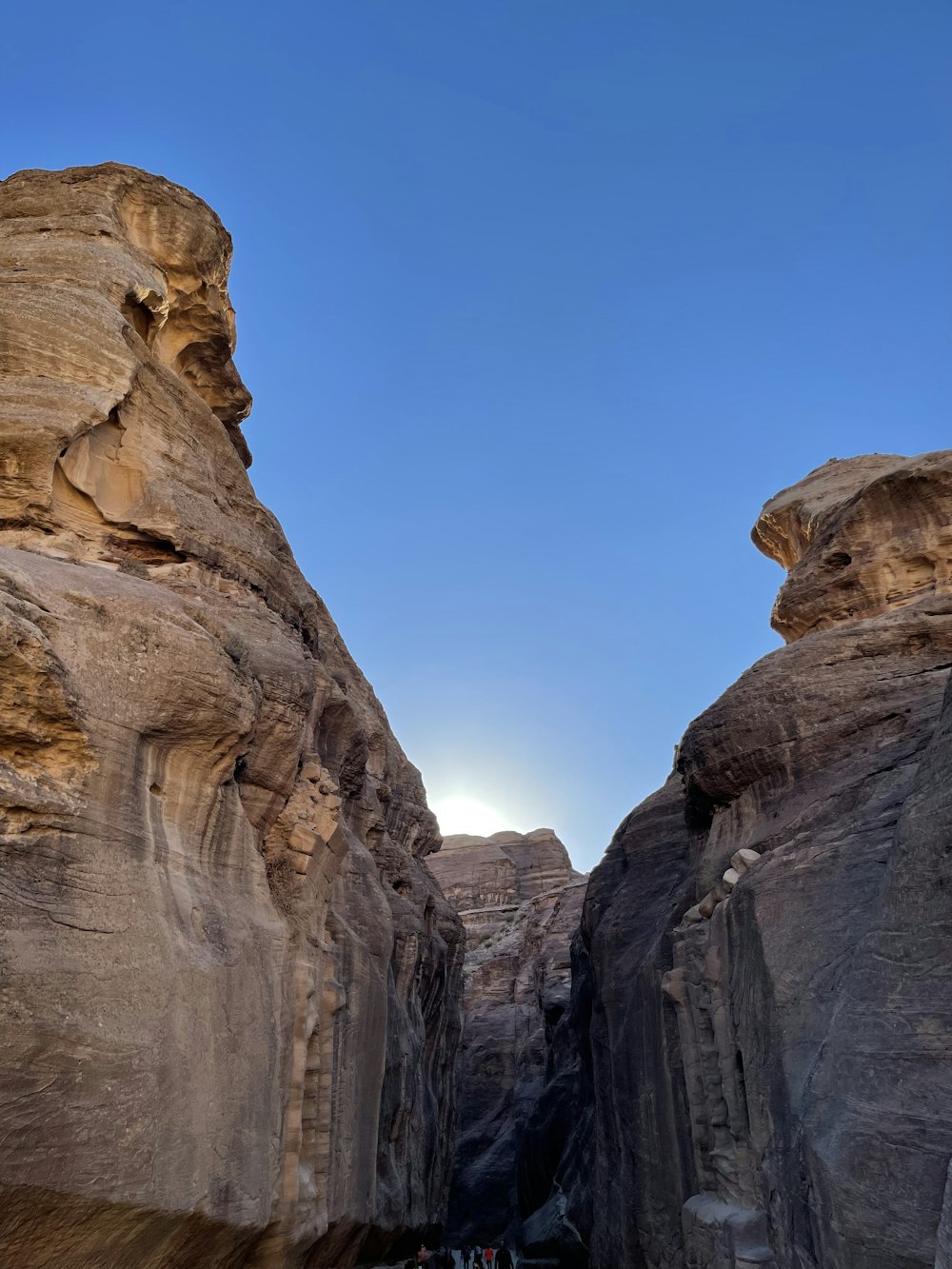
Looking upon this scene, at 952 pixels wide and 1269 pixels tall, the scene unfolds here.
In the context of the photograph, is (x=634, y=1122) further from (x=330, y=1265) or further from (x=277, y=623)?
(x=277, y=623)

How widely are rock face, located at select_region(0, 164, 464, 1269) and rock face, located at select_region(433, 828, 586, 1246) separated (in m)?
23.3

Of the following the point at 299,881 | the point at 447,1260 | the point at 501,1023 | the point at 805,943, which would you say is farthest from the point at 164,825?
the point at 501,1023

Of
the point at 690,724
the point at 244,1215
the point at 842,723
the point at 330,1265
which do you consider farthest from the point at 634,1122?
the point at 244,1215

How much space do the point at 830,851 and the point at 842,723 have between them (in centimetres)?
362

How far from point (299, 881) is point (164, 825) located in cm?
431

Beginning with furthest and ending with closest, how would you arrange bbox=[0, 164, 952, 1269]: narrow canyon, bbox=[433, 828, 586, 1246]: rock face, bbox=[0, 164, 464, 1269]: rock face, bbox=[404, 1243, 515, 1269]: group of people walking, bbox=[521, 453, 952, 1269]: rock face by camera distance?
bbox=[433, 828, 586, 1246]: rock face, bbox=[404, 1243, 515, 1269]: group of people walking, bbox=[521, 453, 952, 1269]: rock face, bbox=[0, 164, 952, 1269]: narrow canyon, bbox=[0, 164, 464, 1269]: rock face

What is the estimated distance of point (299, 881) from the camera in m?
15.2

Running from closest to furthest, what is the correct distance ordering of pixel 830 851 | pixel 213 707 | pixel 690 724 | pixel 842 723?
pixel 213 707 < pixel 830 851 < pixel 842 723 < pixel 690 724

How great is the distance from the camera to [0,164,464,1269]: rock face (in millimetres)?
8922

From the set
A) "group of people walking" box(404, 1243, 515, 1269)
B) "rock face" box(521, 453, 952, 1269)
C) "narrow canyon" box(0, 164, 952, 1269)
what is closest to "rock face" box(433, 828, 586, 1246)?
"group of people walking" box(404, 1243, 515, 1269)

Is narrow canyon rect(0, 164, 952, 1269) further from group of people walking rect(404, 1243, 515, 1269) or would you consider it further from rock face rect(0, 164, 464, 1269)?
group of people walking rect(404, 1243, 515, 1269)

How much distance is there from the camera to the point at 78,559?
1380 cm

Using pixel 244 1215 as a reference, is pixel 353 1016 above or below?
above

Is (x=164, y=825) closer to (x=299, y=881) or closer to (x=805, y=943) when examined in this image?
(x=299, y=881)
